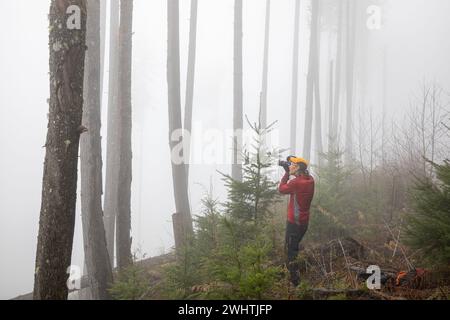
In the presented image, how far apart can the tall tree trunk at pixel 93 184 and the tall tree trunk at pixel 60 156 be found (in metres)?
2.43

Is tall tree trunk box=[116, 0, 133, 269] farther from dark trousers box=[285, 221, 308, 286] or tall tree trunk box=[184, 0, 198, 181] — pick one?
tall tree trunk box=[184, 0, 198, 181]

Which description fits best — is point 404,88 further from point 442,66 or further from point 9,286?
point 9,286

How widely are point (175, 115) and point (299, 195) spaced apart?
565 centimetres

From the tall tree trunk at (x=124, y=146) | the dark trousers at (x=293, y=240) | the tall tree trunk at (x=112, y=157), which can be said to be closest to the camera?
the dark trousers at (x=293, y=240)

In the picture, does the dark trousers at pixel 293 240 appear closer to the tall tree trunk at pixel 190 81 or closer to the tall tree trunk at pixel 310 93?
the tall tree trunk at pixel 190 81

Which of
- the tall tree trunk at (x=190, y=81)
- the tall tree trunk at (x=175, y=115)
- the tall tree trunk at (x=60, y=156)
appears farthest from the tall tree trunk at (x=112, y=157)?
the tall tree trunk at (x=60, y=156)

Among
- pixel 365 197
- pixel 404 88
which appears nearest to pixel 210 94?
pixel 404 88

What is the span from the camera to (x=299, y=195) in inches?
243

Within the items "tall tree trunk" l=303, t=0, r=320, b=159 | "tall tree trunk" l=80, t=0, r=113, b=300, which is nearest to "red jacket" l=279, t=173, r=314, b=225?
"tall tree trunk" l=80, t=0, r=113, b=300

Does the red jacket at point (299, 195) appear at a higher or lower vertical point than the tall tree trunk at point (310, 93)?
lower

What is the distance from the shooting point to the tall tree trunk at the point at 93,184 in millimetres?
7004

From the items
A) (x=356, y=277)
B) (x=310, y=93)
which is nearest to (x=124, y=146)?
(x=356, y=277)

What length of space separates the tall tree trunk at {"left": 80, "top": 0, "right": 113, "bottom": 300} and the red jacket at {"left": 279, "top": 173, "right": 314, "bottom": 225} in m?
3.83

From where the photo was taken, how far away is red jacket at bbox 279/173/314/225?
20.2 ft
